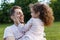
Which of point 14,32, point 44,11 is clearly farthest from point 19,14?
point 44,11

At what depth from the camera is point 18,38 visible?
360cm

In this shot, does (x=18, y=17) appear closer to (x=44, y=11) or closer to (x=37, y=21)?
(x=37, y=21)

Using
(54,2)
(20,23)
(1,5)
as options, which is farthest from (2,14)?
(20,23)

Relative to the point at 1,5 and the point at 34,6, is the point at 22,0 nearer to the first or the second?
the point at 1,5

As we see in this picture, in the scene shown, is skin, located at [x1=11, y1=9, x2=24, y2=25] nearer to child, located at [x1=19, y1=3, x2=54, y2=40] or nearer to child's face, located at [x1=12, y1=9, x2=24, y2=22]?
child's face, located at [x1=12, y1=9, x2=24, y2=22]

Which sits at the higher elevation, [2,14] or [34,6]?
[34,6]

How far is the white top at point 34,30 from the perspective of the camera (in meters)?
3.52

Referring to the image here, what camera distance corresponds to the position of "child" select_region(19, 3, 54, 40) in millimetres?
3498

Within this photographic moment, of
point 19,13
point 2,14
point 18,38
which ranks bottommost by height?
point 2,14

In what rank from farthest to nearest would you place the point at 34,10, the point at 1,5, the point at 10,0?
the point at 10,0 < the point at 1,5 < the point at 34,10

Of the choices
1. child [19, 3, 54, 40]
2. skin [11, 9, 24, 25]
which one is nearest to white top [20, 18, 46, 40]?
child [19, 3, 54, 40]

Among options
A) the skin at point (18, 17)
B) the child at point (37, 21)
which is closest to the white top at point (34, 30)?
the child at point (37, 21)

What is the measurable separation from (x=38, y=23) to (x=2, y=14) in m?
22.3

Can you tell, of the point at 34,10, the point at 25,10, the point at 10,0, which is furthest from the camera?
the point at 10,0
